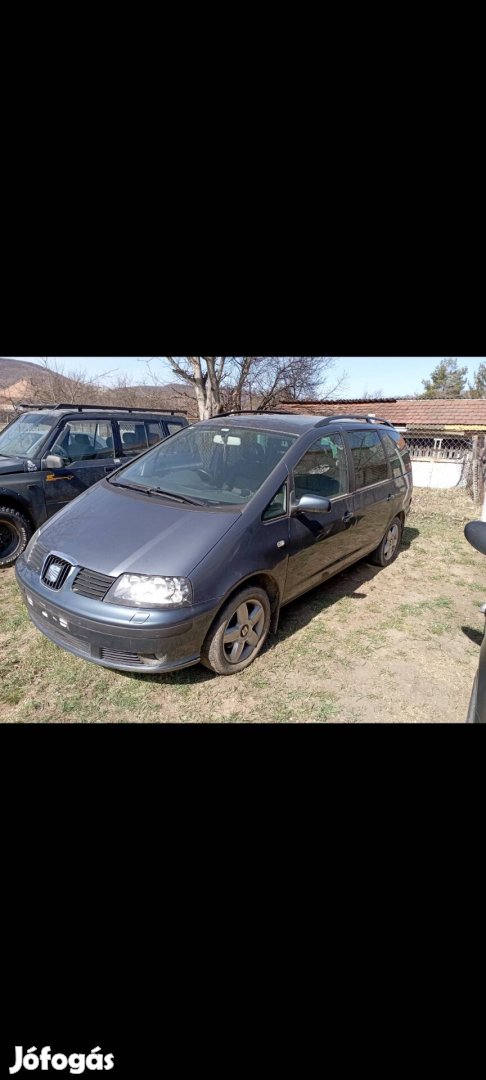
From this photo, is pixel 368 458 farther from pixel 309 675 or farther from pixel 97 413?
pixel 97 413

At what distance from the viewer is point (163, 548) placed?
2.58 meters

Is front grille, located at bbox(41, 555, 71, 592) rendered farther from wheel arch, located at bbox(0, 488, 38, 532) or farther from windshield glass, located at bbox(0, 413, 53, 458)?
windshield glass, located at bbox(0, 413, 53, 458)

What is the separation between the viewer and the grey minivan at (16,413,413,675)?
8.11 ft

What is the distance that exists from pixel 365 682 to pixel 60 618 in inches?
83.1

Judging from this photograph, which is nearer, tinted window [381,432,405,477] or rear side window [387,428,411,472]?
tinted window [381,432,405,477]

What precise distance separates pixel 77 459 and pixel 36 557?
2.72 m

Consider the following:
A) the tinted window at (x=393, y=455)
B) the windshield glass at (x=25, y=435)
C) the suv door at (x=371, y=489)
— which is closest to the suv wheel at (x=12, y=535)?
the windshield glass at (x=25, y=435)

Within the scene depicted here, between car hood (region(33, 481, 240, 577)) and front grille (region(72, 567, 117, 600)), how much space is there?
0.04 m

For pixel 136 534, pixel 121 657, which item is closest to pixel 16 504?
pixel 136 534

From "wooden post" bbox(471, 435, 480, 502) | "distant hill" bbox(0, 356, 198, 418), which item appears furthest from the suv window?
"distant hill" bbox(0, 356, 198, 418)
